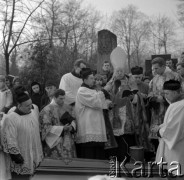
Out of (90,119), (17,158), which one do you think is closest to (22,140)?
(17,158)

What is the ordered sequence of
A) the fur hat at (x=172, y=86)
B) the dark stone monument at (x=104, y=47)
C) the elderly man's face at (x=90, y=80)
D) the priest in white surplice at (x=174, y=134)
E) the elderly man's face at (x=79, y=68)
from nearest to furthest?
1. the priest in white surplice at (x=174, y=134)
2. the fur hat at (x=172, y=86)
3. the elderly man's face at (x=90, y=80)
4. the elderly man's face at (x=79, y=68)
5. the dark stone monument at (x=104, y=47)

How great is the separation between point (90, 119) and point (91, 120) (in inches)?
0.9

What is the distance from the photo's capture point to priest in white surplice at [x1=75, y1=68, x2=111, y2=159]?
475 centimetres

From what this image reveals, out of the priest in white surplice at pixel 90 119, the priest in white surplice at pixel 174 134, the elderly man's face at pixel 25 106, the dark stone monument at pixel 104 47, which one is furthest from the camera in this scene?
the dark stone monument at pixel 104 47

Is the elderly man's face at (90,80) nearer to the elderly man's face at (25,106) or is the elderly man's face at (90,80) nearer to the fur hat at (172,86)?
the elderly man's face at (25,106)

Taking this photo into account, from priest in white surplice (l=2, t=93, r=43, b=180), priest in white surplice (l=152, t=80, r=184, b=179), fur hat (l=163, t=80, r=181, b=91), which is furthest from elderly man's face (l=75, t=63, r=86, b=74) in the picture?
priest in white surplice (l=152, t=80, r=184, b=179)

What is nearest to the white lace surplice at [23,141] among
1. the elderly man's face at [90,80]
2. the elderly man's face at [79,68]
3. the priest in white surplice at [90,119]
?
the priest in white surplice at [90,119]

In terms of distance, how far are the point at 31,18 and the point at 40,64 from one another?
166 inches

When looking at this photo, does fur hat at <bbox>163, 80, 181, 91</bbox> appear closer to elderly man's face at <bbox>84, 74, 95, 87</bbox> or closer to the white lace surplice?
elderly man's face at <bbox>84, 74, 95, 87</bbox>

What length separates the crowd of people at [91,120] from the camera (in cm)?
389

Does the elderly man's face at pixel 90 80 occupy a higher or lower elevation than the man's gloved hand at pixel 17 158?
higher

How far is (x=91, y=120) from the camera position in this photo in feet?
15.7

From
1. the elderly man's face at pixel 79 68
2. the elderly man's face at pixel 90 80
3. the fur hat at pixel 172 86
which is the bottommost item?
the fur hat at pixel 172 86

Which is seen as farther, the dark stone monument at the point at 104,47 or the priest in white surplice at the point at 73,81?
the dark stone monument at the point at 104,47
